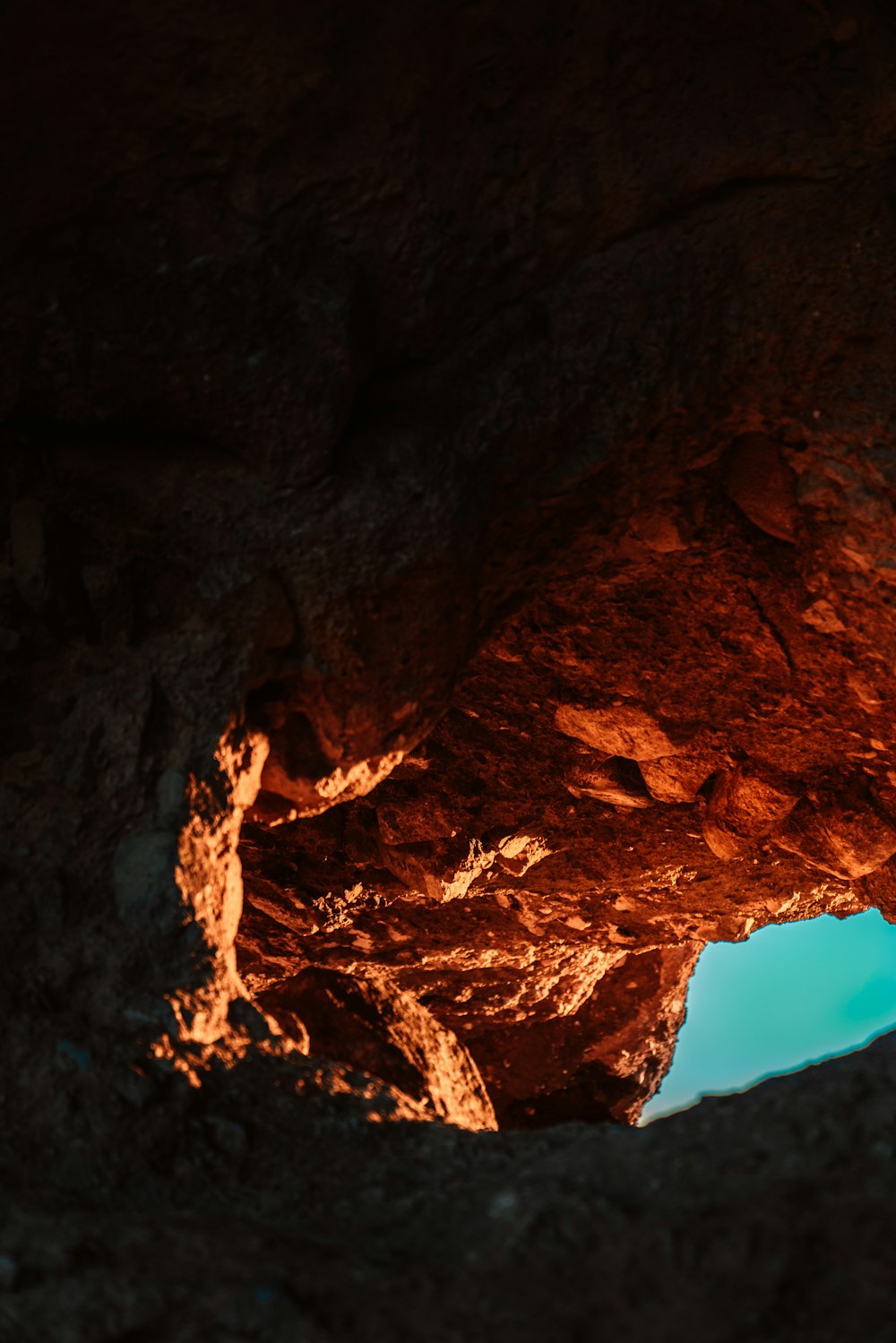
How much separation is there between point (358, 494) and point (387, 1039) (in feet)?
3.84

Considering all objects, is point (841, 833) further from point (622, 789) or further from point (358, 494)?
point (358, 494)

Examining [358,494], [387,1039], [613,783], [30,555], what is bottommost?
[387,1039]

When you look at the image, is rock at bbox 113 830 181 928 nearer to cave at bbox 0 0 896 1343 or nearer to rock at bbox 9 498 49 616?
cave at bbox 0 0 896 1343

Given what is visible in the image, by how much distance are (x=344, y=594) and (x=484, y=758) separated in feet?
3.86

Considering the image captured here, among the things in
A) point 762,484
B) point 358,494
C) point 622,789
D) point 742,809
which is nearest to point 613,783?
point 622,789

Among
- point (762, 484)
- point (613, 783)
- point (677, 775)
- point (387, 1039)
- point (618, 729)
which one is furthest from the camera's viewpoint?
point (613, 783)

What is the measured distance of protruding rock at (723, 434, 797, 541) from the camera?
6.15 feet

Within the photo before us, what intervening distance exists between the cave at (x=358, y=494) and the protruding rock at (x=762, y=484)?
10 mm

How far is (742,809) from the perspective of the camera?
8.66ft

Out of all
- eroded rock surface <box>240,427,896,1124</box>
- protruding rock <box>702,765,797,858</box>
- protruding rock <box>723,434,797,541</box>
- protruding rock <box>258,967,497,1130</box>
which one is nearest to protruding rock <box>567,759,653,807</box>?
eroded rock surface <box>240,427,896,1124</box>

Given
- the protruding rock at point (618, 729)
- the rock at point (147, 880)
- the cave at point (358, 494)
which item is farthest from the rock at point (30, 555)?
the protruding rock at point (618, 729)

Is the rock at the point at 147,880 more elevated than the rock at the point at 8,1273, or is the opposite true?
the rock at the point at 147,880

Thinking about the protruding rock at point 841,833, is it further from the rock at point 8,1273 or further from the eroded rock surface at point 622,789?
the rock at point 8,1273

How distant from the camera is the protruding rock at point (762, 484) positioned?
6.15 feet
